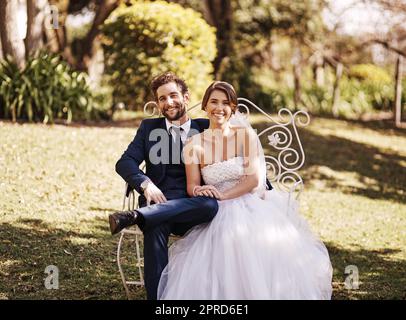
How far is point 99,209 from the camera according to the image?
6.71 meters

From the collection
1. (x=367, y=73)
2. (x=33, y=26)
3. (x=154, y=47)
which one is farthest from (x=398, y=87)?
(x=33, y=26)

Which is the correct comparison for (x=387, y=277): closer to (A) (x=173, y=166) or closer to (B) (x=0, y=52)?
(A) (x=173, y=166)

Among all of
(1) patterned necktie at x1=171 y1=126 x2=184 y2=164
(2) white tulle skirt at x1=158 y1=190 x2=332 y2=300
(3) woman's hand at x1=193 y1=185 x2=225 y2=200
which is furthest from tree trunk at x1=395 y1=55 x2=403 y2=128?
(3) woman's hand at x1=193 y1=185 x2=225 y2=200

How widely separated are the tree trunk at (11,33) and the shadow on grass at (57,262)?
15.3ft

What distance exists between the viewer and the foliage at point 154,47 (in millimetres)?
9992

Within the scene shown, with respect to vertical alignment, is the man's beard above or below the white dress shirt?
above

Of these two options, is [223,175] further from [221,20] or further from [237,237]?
[221,20]

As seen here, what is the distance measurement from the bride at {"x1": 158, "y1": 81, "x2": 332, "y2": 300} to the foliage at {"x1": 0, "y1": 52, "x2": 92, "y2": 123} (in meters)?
5.40

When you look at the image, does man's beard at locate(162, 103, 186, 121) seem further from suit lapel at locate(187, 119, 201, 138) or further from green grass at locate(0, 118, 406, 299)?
green grass at locate(0, 118, 406, 299)

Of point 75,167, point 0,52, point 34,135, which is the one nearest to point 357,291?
point 75,167

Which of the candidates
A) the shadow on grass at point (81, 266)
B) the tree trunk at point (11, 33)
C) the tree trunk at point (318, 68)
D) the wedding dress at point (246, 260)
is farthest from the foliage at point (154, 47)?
the tree trunk at point (318, 68)

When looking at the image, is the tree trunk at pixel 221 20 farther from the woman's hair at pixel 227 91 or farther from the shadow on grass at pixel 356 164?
the woman's hair at pixel 227 91

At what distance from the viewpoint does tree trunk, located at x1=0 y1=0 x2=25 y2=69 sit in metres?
9.45

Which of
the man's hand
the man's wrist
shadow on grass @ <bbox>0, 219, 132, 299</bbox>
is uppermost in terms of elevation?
the man's wrist
